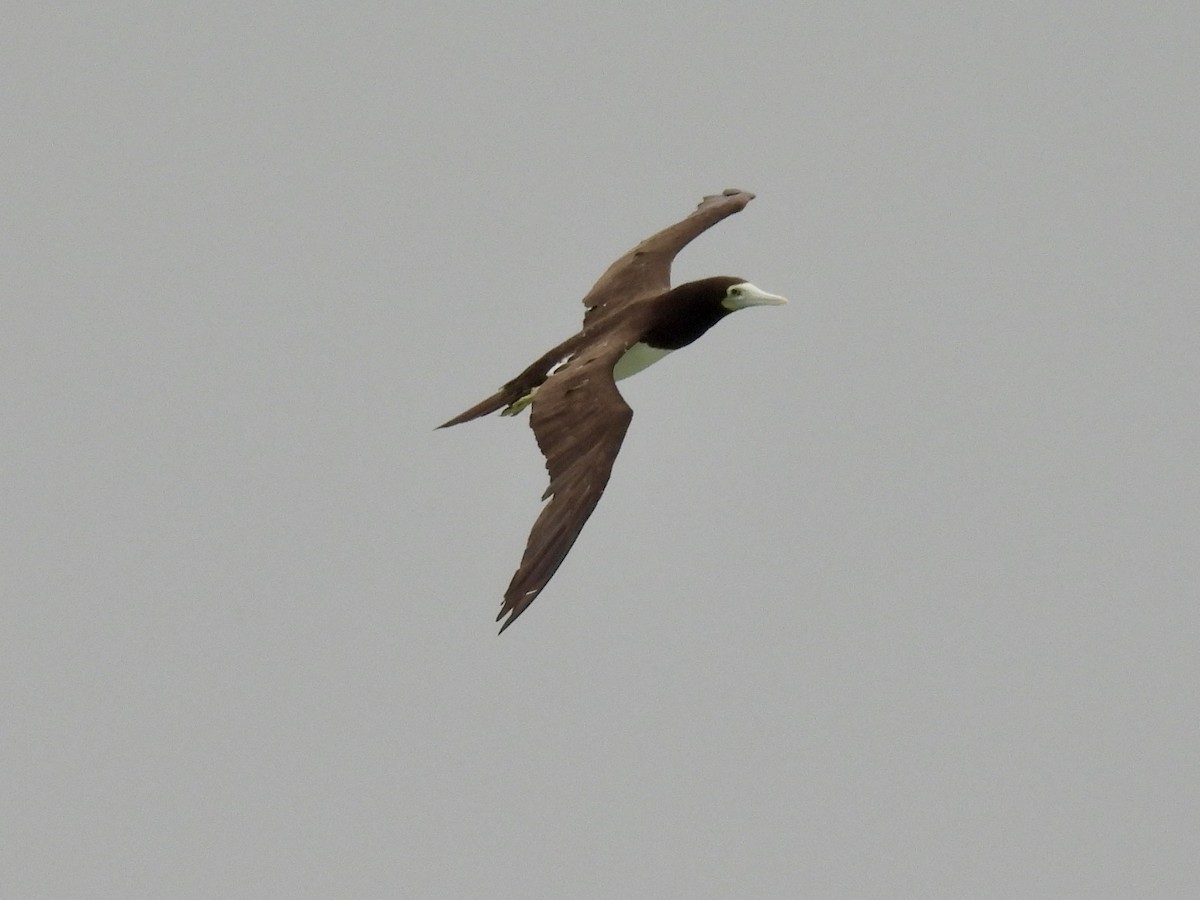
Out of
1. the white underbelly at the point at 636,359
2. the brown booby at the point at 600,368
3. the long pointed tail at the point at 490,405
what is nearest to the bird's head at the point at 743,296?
the brown booby at the point at 600,368

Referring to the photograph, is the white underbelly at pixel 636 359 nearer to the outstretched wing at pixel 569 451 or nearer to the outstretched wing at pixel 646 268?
the outstretched wing at pixel 569 451

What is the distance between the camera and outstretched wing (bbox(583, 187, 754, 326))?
18.6 meters

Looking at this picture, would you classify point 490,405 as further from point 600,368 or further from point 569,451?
point 569,451

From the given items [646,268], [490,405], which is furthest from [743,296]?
[490,405]

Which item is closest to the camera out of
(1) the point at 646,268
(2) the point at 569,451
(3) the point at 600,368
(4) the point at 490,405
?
(2) the point at 569,451

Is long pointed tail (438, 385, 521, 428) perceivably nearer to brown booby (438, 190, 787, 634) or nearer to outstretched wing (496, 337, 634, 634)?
brown booby (438, 190, 787, 634)

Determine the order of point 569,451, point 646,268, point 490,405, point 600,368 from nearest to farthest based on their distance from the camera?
point 569,451 < point 600,368 < point 490,405 < point 646,268

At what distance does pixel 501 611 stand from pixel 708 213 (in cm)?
724

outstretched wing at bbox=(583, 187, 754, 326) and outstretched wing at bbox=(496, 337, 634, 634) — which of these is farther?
outstretched wing at bbox=(583, 187, 754, 326)

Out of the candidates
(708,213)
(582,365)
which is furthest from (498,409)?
(708,213)

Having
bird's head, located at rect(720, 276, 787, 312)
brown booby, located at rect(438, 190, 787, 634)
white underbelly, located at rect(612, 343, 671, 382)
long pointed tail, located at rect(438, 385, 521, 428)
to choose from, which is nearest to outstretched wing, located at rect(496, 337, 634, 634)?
brown booby, located at rect(438, 190, 787, 634)

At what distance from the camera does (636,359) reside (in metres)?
17.6

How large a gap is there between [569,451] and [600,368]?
4.11 ft

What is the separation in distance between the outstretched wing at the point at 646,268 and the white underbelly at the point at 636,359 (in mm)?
673
